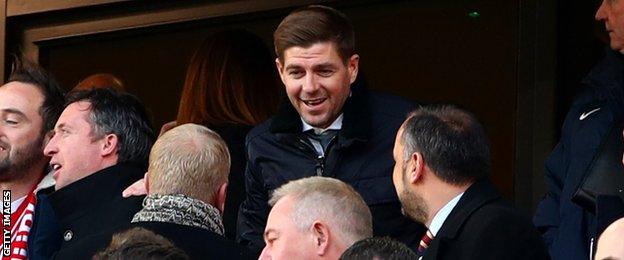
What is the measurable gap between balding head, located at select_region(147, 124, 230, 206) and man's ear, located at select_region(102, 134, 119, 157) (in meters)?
0.68

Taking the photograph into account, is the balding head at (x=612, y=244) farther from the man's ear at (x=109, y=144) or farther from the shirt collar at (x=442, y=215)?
the man's ear at (x=109, y=144)

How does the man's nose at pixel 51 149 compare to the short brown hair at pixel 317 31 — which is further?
the man's nose at pixel 51 149

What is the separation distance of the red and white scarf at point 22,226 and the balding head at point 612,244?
10.6 ft

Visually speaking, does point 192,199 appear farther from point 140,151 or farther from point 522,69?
point 522,69

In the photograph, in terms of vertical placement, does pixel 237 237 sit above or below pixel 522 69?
below

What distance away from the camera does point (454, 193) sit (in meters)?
6.32

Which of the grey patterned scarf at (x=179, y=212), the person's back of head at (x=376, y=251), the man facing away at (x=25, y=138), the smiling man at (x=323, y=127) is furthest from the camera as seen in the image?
the man facing away at (x=25, y=138)

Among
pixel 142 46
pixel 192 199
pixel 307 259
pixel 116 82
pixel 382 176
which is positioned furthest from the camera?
pixel 142 46

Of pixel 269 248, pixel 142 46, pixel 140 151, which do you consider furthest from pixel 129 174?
pixel 142 46

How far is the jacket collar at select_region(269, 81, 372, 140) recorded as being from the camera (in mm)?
7024

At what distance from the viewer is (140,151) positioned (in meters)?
7.42

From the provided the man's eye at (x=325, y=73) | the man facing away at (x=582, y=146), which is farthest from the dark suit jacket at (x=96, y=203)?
the man facing away at (x=582, y=146)

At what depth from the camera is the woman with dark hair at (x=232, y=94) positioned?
7595 millimetres

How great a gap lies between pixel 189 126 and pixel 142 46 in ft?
10.1
